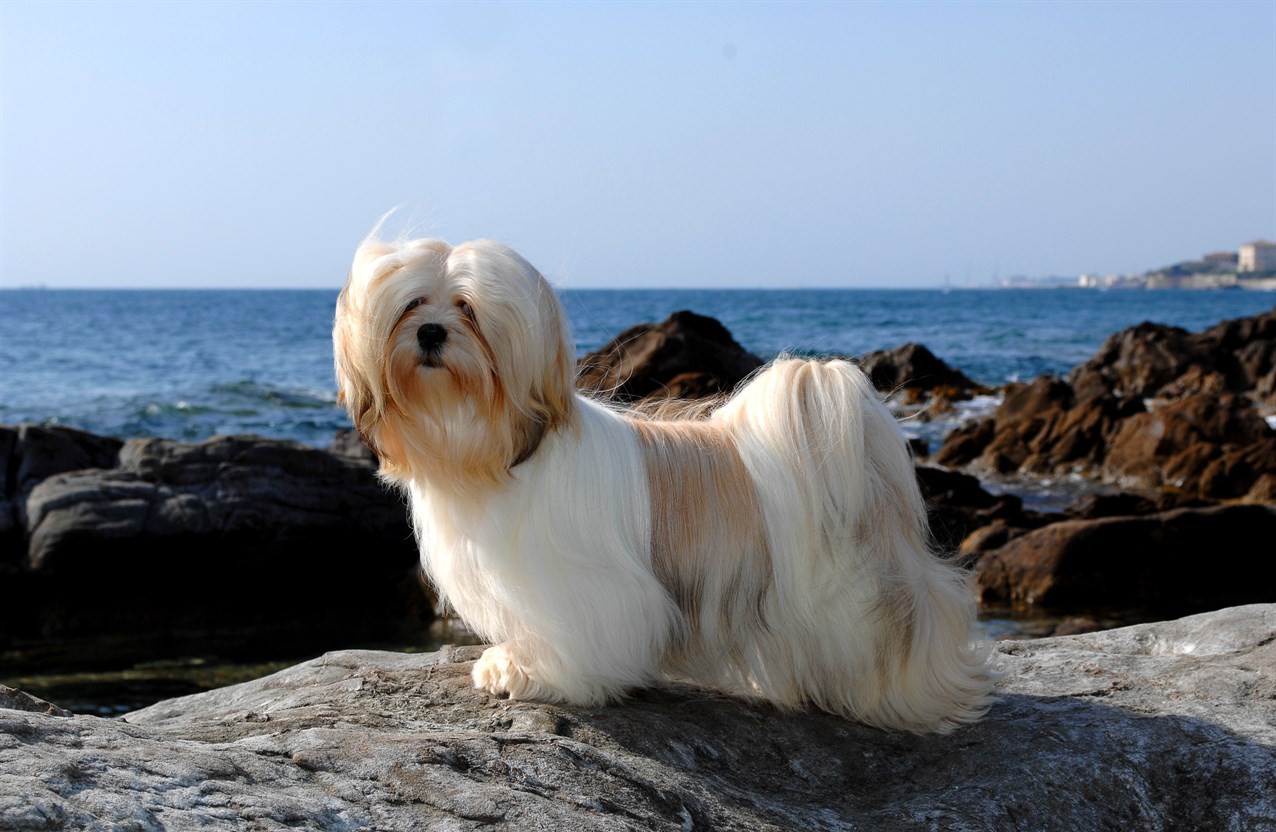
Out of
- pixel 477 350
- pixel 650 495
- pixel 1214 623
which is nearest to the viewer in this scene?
pixel 477 350

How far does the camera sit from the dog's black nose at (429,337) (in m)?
3.37

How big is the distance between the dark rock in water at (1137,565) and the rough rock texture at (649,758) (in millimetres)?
5632

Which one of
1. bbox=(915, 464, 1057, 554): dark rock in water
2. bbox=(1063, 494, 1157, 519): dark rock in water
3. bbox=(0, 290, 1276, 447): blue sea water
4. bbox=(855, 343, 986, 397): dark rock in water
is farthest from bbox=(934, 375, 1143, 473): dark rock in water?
bbox=(855, 343, 986, 397): dark rock in water

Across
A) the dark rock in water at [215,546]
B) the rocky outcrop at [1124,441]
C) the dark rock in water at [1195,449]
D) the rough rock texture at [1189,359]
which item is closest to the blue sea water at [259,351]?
the dark rock in water at [215,546]

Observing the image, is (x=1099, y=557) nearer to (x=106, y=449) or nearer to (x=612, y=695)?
(x=612, y=695)

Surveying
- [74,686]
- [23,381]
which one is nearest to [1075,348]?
[23,381]

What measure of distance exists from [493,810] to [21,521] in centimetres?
978

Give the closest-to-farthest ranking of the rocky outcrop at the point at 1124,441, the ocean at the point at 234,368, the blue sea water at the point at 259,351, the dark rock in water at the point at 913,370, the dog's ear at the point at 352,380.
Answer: the dog's ear at the point at 352,380
the ocean at the point at 234,368
the rocky outcrop at the point at 1124,441
the blue sea water at the point at 259,351
the dark rock in water at the point at 913,370

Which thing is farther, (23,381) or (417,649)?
(23,381)

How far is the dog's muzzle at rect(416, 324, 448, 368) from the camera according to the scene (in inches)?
132

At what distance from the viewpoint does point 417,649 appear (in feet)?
30.3

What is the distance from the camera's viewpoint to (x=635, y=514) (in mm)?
3691

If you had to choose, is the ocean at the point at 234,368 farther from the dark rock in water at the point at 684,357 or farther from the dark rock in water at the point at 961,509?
the dark rock in water at the point at 961,509

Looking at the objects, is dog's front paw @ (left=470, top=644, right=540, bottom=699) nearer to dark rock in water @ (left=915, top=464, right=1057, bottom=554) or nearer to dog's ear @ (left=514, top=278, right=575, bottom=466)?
dog's ear @ (left=514, top=278, right=575, bottom=466)
